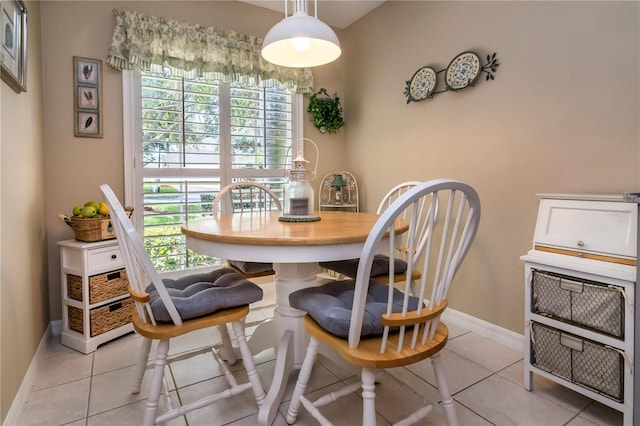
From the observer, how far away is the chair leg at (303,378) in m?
1.26

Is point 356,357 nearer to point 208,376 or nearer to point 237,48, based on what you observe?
point 208,376

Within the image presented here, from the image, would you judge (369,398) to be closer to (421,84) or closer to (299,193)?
(299,193)

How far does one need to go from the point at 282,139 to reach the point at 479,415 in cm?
252

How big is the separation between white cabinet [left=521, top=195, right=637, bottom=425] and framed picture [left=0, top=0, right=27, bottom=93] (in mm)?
2376

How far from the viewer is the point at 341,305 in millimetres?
1264

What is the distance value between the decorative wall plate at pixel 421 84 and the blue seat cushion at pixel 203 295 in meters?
1.88

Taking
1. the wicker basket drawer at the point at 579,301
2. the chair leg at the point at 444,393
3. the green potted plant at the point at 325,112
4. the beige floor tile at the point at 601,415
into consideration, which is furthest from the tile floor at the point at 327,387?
the green potted plant at the point at 325,112

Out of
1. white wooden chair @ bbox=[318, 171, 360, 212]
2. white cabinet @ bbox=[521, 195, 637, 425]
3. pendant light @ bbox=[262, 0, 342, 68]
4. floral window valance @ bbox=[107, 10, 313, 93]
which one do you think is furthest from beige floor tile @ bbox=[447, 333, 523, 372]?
floral window valance @ bbox=[107, 10, 313, 93]

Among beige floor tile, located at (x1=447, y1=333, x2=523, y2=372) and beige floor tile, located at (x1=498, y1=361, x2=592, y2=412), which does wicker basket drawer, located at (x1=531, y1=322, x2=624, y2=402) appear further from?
beige floor tile, located at (x1=447, y1=333, x2=523, y2=372)

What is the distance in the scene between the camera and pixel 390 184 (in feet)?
9.66

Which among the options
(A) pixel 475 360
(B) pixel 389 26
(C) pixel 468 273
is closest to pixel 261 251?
(A) pixel 475 360

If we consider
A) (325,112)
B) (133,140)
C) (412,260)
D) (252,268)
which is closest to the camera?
(412,260)

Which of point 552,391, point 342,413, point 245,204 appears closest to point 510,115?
point 552,391

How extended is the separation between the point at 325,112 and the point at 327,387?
233 cm
